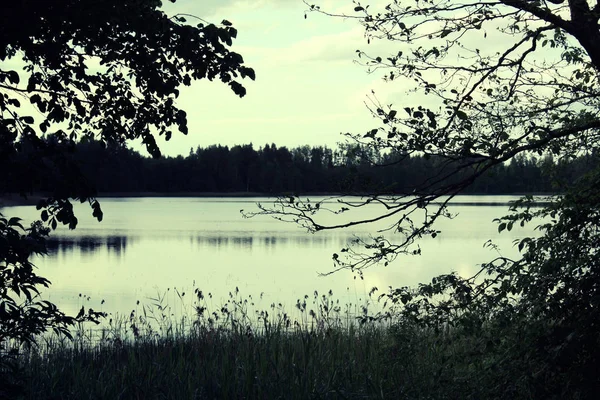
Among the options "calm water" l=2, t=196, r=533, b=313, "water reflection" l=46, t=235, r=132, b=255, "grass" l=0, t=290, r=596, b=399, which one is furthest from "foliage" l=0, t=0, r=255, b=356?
"water reflection" l=46, t=235, r=132, b=255

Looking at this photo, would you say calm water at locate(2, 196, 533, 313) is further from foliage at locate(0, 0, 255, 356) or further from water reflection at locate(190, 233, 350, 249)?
foliage at locate(0, 0, 255, 356)

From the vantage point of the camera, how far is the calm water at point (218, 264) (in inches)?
782

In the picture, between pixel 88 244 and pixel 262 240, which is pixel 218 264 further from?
pixel 88 244

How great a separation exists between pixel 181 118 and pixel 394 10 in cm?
216

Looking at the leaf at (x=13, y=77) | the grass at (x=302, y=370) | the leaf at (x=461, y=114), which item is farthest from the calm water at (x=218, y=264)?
the leaf at (x=13, y=77)

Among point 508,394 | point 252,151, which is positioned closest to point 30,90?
point 508,394

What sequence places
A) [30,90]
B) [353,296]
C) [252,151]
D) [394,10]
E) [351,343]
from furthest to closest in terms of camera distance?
[252,151] → [353,296] → [351,343] → [394,10] → [30,90]

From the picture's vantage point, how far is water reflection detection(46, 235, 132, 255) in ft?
101

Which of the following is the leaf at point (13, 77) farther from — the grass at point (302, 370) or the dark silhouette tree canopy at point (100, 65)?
the grass at point (302, 370)

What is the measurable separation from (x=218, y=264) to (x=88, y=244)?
35.0 ft

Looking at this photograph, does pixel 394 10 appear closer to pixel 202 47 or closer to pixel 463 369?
pixel 202 47

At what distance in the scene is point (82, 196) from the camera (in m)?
4.95

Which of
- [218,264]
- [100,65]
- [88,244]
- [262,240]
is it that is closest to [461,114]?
[100,65]

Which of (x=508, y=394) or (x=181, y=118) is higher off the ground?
(x=181, y=118)
